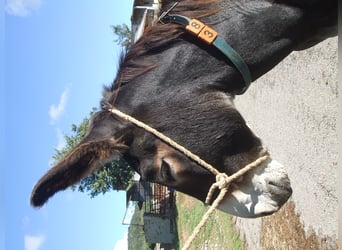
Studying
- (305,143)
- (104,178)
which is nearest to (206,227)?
(305,143)

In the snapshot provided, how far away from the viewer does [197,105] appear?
7.27 ft

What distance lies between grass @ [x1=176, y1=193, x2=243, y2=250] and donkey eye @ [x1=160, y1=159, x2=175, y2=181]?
4.90 meters

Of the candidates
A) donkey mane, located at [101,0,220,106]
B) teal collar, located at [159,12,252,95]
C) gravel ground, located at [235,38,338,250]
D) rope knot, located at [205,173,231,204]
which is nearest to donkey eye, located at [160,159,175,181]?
rope knot, located at [205,173,231,204]

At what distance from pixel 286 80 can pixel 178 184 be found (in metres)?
5.10

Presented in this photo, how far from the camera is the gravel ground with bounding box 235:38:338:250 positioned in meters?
5.14

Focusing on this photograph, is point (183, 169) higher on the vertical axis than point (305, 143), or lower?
higher

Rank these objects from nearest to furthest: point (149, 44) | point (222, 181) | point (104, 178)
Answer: point (222, 181), point (149, 44), point (104, 178)

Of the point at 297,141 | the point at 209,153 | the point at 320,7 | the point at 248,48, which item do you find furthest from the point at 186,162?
the point at 297,141

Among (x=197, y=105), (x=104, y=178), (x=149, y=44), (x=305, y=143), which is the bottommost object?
(x=104, y=178)

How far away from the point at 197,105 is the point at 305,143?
407 cm

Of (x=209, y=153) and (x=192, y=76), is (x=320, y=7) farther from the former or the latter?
(x=209, y=153)

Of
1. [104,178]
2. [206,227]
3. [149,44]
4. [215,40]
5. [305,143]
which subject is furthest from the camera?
[104,178]

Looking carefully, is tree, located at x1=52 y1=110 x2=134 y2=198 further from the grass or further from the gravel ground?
the gravel ground

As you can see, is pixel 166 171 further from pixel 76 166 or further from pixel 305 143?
pixel 305 143
